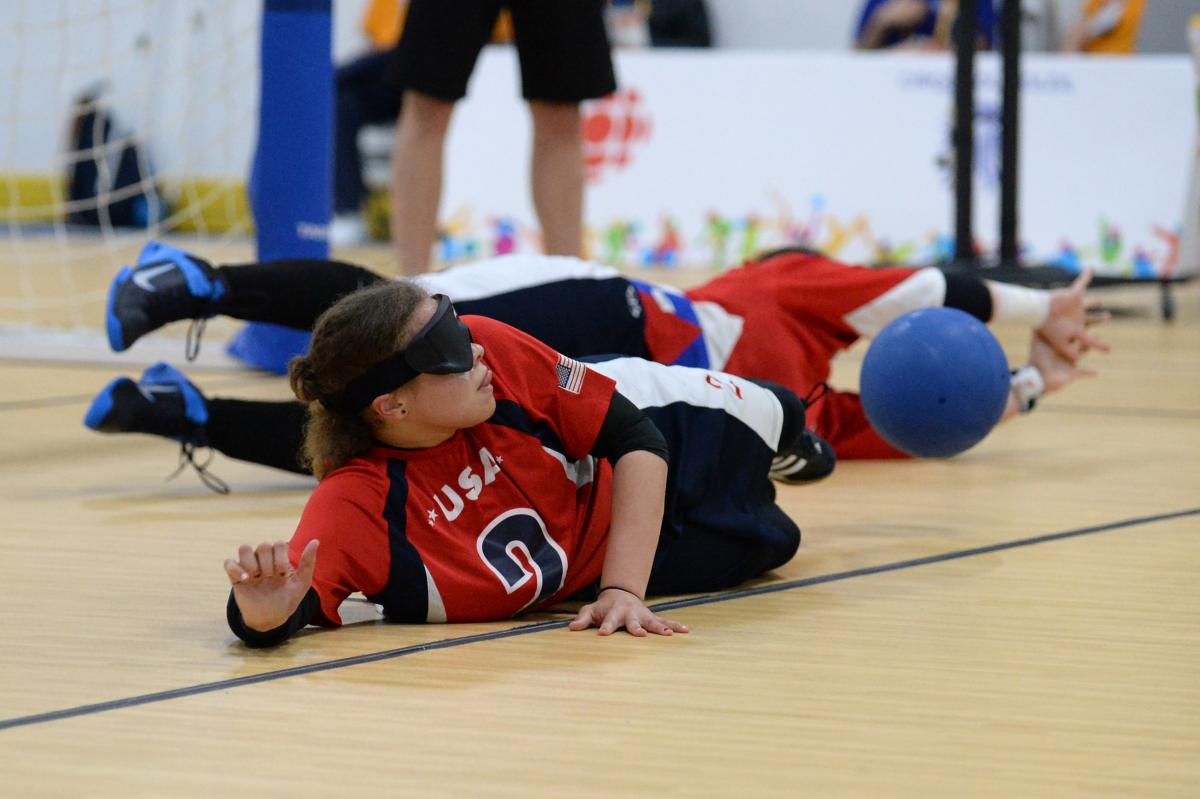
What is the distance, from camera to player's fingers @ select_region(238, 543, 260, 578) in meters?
1.40

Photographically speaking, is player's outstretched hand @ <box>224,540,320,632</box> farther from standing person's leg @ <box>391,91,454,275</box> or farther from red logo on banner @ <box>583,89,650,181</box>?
red logo on banner @ <box>583,89,650,181</box>

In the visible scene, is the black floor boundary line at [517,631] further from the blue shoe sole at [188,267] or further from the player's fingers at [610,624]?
the blue shoe sole at [188,267]

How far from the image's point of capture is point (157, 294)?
2297mm

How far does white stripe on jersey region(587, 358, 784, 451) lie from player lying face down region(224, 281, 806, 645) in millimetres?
98

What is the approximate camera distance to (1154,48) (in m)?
6.86

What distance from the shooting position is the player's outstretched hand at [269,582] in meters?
1.41

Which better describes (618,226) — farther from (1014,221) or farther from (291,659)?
(291,659)

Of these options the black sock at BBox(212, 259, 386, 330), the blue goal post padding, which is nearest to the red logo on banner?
the blue goal post padding

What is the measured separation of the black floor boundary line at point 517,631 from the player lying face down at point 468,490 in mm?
39

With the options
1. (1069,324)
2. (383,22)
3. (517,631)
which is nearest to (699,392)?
(517,631)

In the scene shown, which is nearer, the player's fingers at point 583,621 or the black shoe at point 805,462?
the player's fingers at point 583,621

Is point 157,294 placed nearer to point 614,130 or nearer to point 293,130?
point 293,130

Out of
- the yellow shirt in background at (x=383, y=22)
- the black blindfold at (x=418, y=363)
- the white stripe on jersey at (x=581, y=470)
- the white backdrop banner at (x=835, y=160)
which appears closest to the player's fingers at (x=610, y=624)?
the white stripe on jersey at (x=581, y=470)

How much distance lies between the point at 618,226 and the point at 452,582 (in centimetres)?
433
